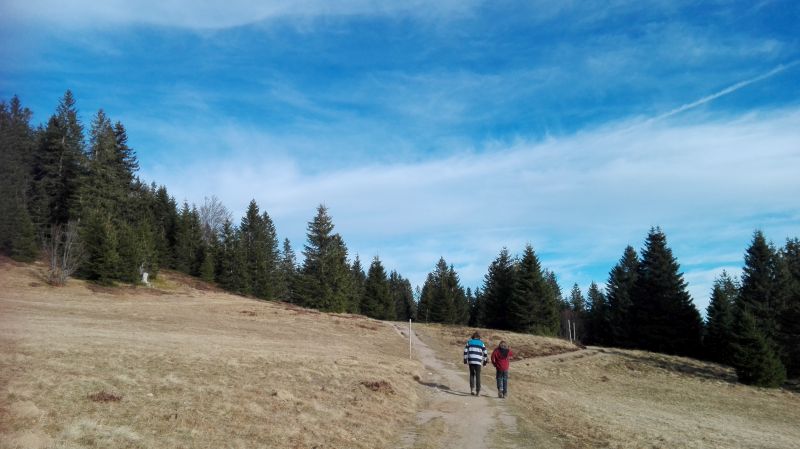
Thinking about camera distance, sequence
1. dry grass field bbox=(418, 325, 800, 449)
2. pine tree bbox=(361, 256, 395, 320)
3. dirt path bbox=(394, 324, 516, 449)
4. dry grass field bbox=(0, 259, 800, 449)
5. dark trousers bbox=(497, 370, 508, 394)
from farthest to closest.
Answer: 1. pine tree bbox=(361, 256, 395, 320)
2. dark trousers bbox=(497, 370, 508, 394)
3. dry grass field bbox=(418, 325, 800, 449)
4. dirt path bbox=(394, 324, 516, 449)
5. dry grass field bbox=(0, 259, 800, 449)

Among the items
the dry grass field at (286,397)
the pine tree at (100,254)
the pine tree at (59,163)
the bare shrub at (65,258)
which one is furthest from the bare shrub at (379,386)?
the pine tree at (59,163)

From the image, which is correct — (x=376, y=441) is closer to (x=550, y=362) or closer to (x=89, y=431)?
(x=89, y=431)

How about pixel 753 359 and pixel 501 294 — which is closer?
pixel 753 359

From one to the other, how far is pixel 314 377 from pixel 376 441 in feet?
23.2

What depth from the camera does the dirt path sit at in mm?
11766

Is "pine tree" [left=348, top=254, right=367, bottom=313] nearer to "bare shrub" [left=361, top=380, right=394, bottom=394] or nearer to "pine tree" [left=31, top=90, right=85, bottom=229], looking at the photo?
"pine tree" [left=31, top=90, right=85, bottom=229]

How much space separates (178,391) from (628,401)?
20.7m

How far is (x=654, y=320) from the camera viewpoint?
60719 mm

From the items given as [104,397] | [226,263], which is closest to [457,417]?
[104,397]

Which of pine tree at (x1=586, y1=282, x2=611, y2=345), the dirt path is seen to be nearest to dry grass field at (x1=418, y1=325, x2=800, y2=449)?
the dirt path

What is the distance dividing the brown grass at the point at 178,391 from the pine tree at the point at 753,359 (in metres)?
26.6

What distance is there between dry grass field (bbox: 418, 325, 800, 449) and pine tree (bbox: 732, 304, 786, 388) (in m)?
Result: 1.29

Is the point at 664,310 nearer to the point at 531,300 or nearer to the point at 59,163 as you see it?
the point at 531,300

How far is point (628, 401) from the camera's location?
81.3ft
